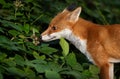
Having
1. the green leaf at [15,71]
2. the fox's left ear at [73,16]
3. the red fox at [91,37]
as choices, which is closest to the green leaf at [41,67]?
the green leaf at [15,71]

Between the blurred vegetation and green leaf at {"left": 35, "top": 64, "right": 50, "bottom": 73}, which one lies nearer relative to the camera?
green leaf at {"left": 35, "top": 64, "right": 50, "bottom": 73}

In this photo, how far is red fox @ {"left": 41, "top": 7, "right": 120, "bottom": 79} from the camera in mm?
5426

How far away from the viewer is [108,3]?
10305 millimetres

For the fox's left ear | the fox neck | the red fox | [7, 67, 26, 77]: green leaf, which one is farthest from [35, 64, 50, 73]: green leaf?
the fox's left ear

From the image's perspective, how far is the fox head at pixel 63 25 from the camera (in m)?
5.52

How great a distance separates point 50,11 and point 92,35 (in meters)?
1.80

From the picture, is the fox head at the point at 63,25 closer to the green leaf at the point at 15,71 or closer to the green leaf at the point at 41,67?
the green leaf at the point at 41,67

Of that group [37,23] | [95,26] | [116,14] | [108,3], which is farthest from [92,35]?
[108,3]

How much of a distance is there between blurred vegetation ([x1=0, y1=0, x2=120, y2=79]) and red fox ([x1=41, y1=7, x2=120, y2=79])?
0.24 meters

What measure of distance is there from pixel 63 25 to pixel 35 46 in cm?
144

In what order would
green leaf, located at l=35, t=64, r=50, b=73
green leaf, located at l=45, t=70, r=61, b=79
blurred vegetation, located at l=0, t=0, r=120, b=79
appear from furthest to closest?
blurred vegetation, located at l=0, t=0, r=120, b=79, green leaf, located at l=35, t=64, r=50, b=73, green leaf, located at l=45, t=70, r=61, b=79

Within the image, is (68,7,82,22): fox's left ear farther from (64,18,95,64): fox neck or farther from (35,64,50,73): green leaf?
(35,64,50,73): green leaf

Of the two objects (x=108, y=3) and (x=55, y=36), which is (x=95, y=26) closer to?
(x=55, y=36)

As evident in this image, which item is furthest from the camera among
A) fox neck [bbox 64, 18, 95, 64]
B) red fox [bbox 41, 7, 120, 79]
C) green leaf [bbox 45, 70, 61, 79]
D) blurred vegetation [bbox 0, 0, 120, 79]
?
fox neck [bbox 64, 18, 95, 64]
